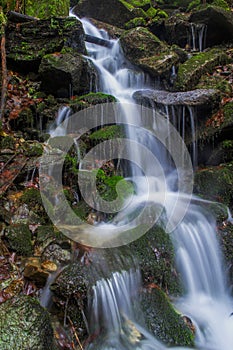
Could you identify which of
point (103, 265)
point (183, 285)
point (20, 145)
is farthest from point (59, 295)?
point (20, 145)

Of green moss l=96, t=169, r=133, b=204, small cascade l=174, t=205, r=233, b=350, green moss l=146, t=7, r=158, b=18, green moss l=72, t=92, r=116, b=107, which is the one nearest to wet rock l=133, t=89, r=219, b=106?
green moss l=72, t=92, r=116, b=107

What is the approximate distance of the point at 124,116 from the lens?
767cm

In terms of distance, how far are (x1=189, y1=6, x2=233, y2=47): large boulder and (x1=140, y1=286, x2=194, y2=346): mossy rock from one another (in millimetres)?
9753

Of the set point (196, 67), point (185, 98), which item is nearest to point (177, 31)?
point (196, 67)

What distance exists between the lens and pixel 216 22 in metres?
10.5

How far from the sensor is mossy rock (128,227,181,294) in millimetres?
4223

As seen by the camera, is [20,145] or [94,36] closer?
[20,145]

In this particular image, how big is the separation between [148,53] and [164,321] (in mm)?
8444

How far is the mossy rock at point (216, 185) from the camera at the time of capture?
20.5ft

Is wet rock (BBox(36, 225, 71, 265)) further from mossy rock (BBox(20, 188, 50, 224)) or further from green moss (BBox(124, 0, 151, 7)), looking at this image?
green moss (BBox(124, 0, 151, 7))

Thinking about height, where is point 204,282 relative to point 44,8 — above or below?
below

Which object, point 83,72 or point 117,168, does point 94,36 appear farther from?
point 117,168

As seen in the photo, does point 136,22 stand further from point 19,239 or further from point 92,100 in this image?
point 19,239

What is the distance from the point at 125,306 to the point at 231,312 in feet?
5.41
